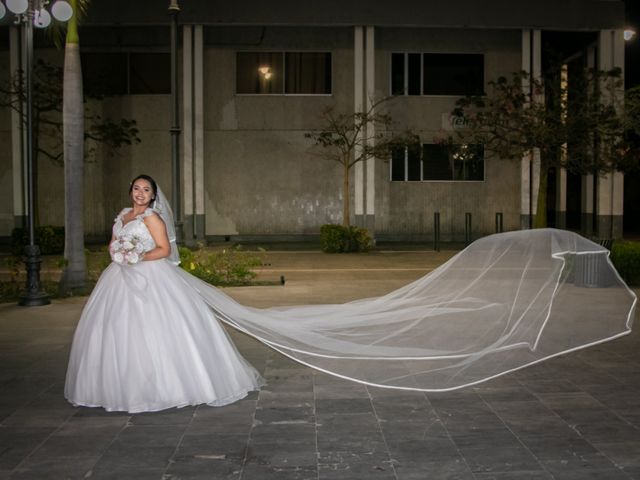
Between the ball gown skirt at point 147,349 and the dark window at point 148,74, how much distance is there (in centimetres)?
2354

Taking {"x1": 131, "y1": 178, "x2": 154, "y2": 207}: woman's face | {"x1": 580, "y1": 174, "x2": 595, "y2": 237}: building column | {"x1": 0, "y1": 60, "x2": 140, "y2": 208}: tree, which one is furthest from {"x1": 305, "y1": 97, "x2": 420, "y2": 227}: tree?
{"x1": 131, "y1": 178, "x2": 154, "y2": 207}: woman's face

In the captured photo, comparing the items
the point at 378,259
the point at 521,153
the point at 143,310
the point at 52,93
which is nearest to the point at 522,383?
the point at 143,310

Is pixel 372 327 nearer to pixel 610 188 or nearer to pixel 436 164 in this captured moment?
pixel 436 164

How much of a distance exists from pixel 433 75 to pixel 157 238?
80.6ft

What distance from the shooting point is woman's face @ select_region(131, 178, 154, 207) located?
23.0ft

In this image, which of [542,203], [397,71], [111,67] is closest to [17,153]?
[111,67]

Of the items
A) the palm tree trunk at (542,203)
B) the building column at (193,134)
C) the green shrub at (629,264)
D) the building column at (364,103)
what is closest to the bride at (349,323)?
the green shrub at (629,264)

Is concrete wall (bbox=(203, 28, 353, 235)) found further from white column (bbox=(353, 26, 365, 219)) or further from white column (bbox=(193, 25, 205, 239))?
white column (bbox=(353, 26, 365, 219))

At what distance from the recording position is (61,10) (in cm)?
1447

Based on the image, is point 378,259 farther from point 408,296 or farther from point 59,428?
point 59,428

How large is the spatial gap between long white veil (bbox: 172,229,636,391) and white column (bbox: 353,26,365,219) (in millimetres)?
17384

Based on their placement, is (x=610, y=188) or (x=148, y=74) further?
(x=148, y=74)

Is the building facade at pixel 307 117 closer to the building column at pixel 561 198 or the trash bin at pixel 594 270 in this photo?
the building column at pixel 561 198

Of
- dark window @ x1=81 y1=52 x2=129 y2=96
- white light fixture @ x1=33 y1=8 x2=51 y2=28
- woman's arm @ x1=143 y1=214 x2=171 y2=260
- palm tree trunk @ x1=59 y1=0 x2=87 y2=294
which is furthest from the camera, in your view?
dark window @ x1=81 y1=52 x2=129 y2=96
